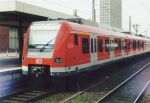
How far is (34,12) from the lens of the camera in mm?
23594

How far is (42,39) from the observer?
46.0ft

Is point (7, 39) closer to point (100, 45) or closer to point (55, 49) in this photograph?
point (100, 45)

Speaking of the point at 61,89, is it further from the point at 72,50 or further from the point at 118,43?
the point at 118,43

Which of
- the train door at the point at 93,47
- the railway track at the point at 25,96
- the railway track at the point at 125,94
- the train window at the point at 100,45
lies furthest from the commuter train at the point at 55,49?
the train window at the point at 100,45

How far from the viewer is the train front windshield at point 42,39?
13742mm

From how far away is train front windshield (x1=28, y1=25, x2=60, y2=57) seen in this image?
541 inches

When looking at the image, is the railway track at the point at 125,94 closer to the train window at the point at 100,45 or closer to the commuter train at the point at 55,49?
the commuter train at the point at 55,49

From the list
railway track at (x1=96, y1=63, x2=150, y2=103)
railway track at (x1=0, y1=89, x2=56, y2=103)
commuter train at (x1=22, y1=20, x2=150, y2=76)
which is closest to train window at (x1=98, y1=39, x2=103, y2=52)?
commuter train at (x1=22, y1=20, x2=150, y2=76)

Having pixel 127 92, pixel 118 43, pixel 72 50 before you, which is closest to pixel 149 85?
pixel 127 92

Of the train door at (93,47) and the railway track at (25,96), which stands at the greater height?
the train door at (93,47)

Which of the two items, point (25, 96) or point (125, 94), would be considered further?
point (125, 94)

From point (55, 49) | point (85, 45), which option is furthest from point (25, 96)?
point (85, 45)

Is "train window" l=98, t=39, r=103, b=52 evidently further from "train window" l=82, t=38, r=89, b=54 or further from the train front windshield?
the train front windshield

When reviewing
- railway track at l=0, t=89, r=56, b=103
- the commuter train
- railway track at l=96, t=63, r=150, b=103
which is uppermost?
the commuter train
